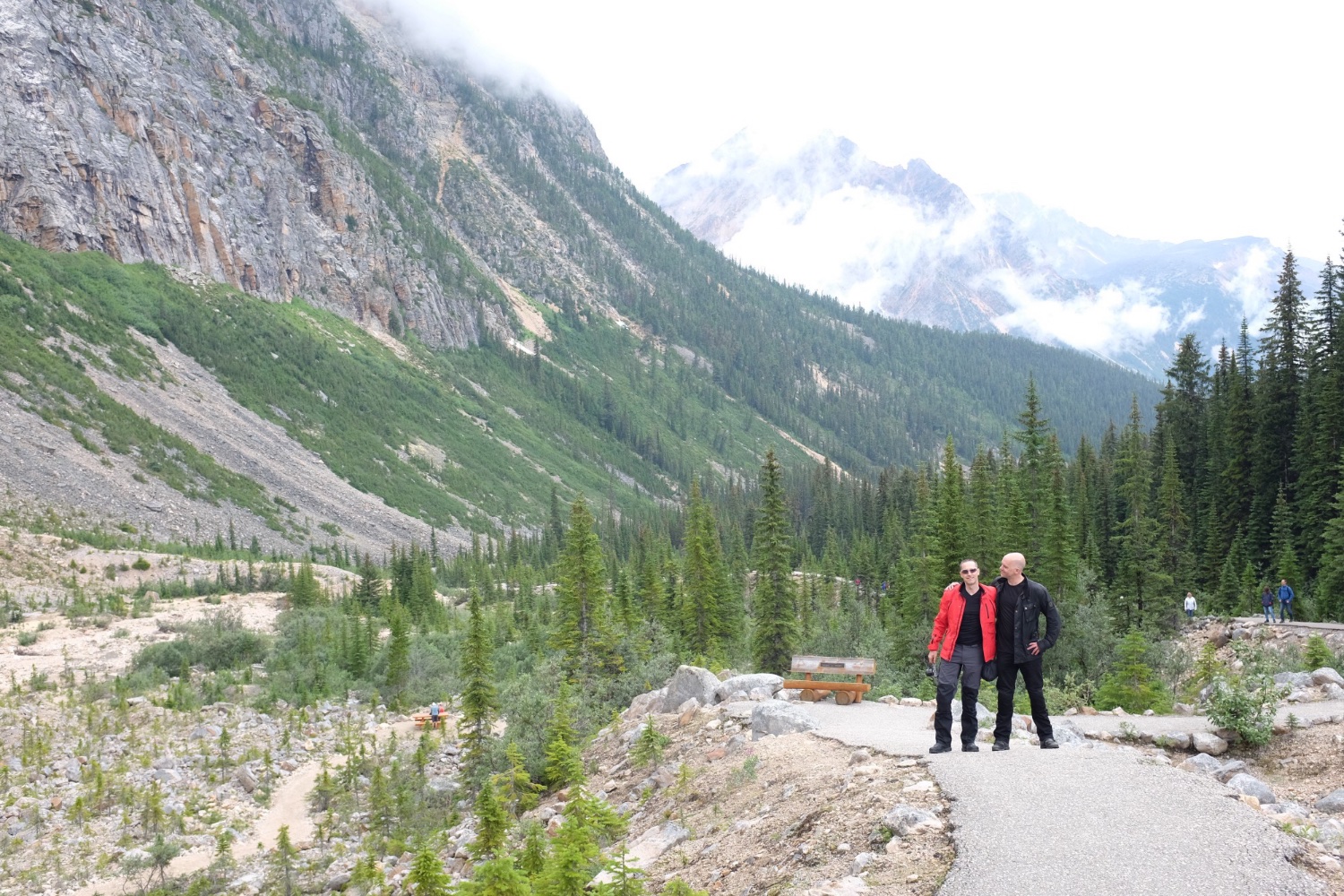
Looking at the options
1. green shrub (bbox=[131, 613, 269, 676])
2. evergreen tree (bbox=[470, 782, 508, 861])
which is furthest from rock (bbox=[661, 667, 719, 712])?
green shrub (bbox=[131, 613, 269, 676])

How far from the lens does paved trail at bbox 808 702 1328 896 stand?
22.6 ft

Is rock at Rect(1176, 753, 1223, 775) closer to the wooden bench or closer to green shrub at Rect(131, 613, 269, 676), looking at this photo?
the wooden bench

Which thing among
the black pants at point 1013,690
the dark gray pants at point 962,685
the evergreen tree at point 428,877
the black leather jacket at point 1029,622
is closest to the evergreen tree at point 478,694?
the evergreen tree at point 428,877

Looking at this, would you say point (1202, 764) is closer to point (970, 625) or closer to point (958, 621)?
point (970, 625)

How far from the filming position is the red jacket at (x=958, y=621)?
444 inches

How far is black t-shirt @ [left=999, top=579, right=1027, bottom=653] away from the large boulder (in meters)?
8.45

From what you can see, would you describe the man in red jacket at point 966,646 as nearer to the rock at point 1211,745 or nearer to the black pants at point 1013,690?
the black pants at point 1013,690

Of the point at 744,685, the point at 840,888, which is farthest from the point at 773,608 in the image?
the point at 840,888

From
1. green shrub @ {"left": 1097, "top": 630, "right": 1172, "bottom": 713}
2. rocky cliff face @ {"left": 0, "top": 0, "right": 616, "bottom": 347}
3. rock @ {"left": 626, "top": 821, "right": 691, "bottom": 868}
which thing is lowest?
rock @ {"left": 626, "top": 821, "right": 691, "bottom": 868}

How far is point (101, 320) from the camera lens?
110188 mm

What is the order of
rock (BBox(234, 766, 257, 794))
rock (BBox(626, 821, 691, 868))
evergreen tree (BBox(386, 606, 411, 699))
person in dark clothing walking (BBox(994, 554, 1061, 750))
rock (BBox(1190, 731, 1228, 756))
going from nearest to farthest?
person in dark clothing walking (BBox(994, 554, 1061, 750)), rock (BBox(626, 821, 691, 868)), rock (BBox(1190, 731, 1228, 756)), rock (BBox(234, 766, 257, 794)), evergreen tree (BBox(386, 606, 411, 699))

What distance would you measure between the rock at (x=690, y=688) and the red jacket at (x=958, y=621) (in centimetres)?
816

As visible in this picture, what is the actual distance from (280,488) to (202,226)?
68818 mm

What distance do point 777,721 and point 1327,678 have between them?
10.8 meters
